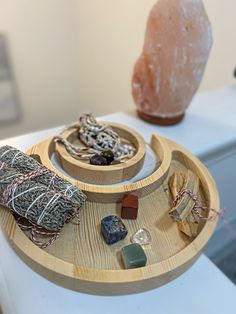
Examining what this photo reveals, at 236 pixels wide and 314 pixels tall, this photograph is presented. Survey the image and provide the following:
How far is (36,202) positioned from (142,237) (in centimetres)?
16

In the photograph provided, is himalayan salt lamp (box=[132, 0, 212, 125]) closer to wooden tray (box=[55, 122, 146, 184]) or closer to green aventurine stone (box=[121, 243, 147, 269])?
wooden tray (box=[55, 122, 146, 184])

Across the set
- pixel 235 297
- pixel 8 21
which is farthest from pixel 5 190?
pixel 8 21

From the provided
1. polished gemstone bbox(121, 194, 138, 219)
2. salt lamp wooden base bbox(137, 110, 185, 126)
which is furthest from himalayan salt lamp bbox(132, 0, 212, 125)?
polished gemstone bbox(121, 194, 138, 219)

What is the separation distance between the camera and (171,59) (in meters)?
0.61

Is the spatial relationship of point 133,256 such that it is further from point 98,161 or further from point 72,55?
point 72,55

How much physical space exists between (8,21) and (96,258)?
49.7 inches

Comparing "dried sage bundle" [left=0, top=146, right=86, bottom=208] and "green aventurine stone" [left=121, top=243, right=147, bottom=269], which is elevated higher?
"dried sage bundle" [left=0, top=146, right=86, bottom=208]

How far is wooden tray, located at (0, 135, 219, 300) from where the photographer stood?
36cm

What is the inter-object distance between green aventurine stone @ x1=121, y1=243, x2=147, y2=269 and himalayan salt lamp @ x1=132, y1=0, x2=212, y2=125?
1.23 feet

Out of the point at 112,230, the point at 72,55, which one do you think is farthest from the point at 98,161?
the point at 72,55

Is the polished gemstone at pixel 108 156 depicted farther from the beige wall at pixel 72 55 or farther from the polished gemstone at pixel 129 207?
the beige wall at pixel 72 55

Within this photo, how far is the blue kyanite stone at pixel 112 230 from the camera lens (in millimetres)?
403

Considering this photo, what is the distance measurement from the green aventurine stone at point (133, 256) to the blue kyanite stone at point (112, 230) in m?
0.02

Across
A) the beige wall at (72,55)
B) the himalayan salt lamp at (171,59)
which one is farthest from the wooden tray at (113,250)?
the beige wall at (72,55)
